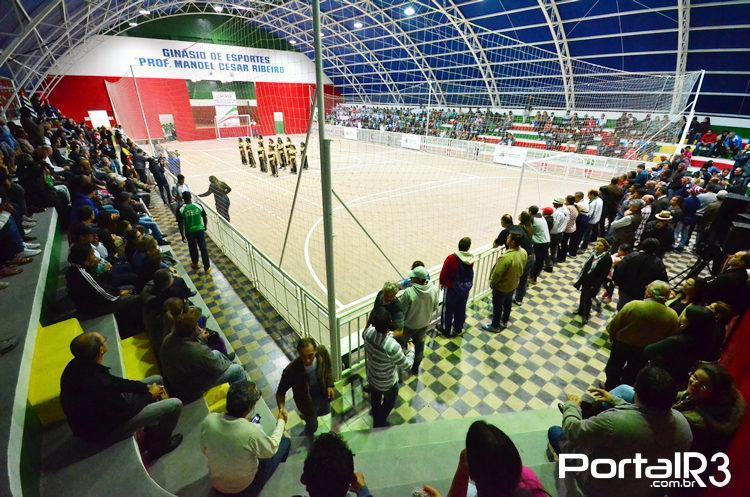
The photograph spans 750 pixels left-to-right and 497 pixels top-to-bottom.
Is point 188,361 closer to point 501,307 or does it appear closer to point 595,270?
point 501,307

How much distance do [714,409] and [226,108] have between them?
31888 millimetres

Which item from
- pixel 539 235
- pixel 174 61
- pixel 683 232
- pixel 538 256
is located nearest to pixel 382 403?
pixel 539 235

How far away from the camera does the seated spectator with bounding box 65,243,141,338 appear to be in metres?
3.38

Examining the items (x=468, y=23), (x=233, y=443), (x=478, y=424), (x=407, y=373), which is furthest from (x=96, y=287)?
(x=468, y=23)

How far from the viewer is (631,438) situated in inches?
70.7

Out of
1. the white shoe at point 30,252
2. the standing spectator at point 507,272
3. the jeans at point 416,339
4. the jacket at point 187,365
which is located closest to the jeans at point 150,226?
the white shoe at point 30,252

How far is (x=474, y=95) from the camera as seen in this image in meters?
24.4

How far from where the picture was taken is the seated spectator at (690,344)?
2595 mm

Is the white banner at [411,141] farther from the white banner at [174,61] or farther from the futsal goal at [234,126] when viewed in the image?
the futsal goal at [234,126]

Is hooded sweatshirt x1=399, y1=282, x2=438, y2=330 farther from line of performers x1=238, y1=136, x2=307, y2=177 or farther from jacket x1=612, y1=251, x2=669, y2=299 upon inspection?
line of performers x1=238, y1=136, x2=307, y2=177

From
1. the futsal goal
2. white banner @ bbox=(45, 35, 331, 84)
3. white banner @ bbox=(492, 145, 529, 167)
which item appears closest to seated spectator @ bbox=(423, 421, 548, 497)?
white banner @ bbox=(492, 145, 529, 167)

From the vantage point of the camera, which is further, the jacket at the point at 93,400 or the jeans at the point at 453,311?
the jeans at the point at 453,311

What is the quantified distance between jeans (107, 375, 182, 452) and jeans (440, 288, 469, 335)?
3.20 meters

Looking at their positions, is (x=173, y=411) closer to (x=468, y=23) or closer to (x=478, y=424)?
Answer: (x=478, y=424)
